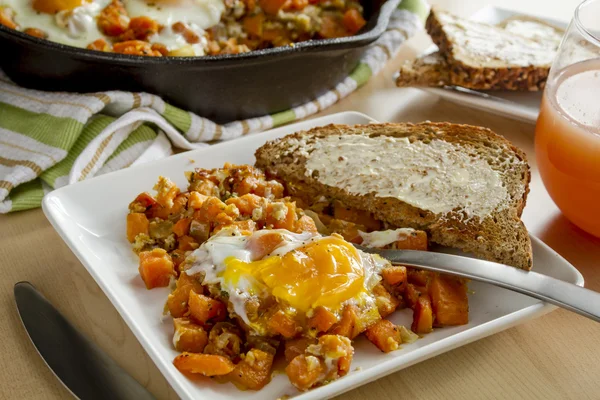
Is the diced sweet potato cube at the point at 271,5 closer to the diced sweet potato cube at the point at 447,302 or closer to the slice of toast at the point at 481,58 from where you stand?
the slice of toast at the point at 481,58

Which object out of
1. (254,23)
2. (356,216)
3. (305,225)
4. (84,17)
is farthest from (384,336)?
(254,23)

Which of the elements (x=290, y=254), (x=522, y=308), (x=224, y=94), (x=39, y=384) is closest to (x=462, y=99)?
(x=224, y=94)

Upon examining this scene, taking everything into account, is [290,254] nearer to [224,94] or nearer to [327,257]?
[327,257]

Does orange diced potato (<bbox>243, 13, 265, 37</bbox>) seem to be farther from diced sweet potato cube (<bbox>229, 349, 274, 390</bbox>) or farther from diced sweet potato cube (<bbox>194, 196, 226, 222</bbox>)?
diced sweet potato cube (<bbox>229, 349, 274, 390</bbox>)

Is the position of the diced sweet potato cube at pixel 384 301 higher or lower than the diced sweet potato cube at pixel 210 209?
lower

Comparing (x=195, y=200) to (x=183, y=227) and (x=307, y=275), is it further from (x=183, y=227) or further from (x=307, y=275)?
(x=307, y=275)

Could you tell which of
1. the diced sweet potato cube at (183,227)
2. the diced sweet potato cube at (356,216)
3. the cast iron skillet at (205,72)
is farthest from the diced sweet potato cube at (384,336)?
the cast iron skillet at (205,72)
